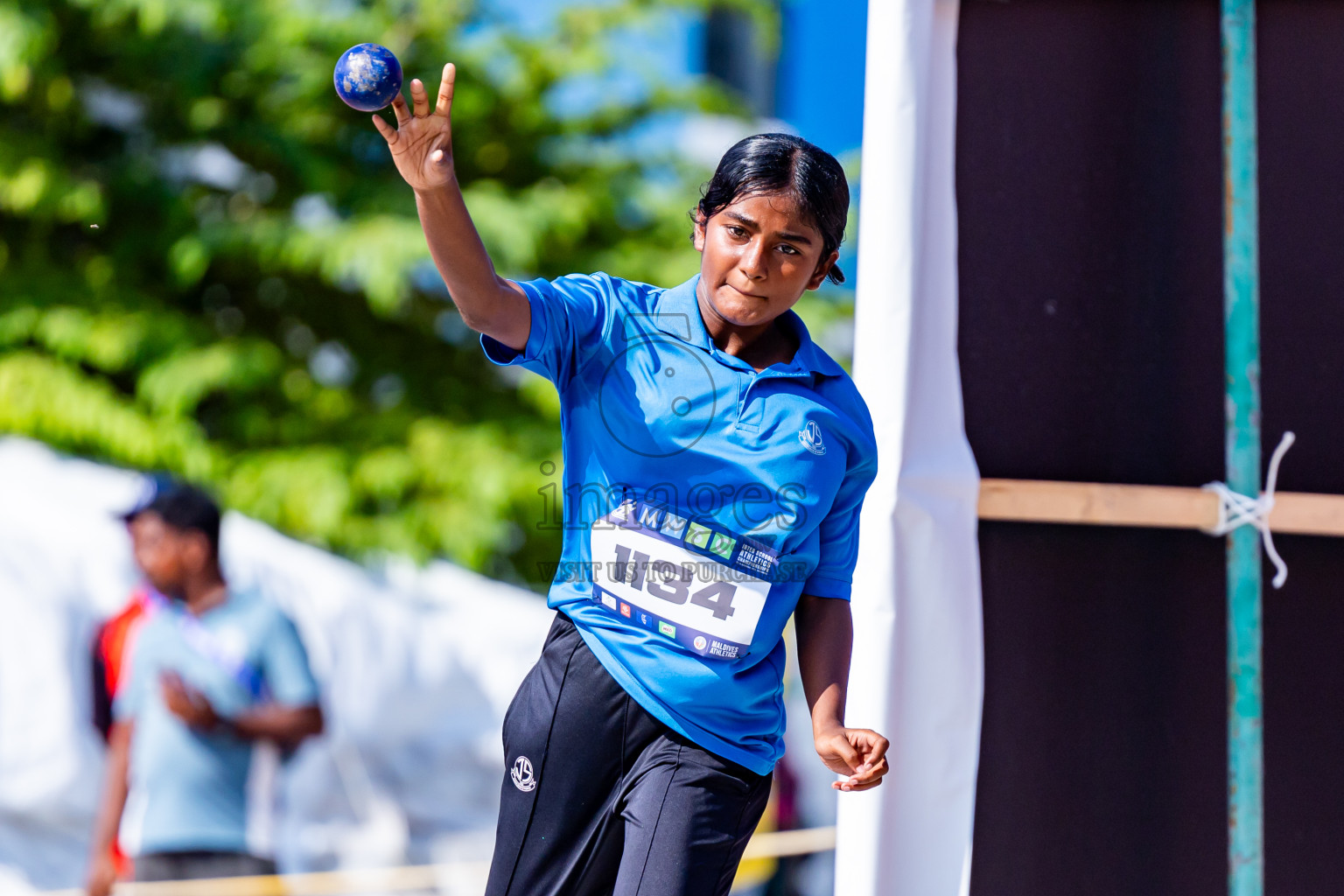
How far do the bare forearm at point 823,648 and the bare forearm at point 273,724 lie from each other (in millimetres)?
2298

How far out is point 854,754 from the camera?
5.59 feet

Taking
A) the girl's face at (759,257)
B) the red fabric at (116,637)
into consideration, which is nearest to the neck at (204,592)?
the red fabric at (116,637)

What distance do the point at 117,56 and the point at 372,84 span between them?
6451mm

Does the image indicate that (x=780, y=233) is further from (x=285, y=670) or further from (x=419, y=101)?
(x=285, y=670)

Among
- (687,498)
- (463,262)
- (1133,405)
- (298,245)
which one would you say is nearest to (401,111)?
(463,262)

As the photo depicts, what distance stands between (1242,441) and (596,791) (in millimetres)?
1276

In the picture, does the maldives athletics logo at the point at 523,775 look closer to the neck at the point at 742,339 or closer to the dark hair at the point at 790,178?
the neck at the point at 742,339

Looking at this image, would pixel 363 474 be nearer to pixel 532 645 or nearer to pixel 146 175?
pixel 532 645

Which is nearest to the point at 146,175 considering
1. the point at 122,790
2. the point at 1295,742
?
the point at 122,790

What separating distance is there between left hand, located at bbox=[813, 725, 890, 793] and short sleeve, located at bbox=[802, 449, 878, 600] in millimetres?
216

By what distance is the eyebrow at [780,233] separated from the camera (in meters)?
1.71

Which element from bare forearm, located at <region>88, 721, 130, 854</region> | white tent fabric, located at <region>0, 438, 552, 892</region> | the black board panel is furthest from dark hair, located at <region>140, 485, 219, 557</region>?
the black board panel

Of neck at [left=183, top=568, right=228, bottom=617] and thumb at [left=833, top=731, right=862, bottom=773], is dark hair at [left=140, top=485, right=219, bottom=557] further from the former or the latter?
thumb at [left=833, top=731, right=862, bottom=773]

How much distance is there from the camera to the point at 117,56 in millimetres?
7023
